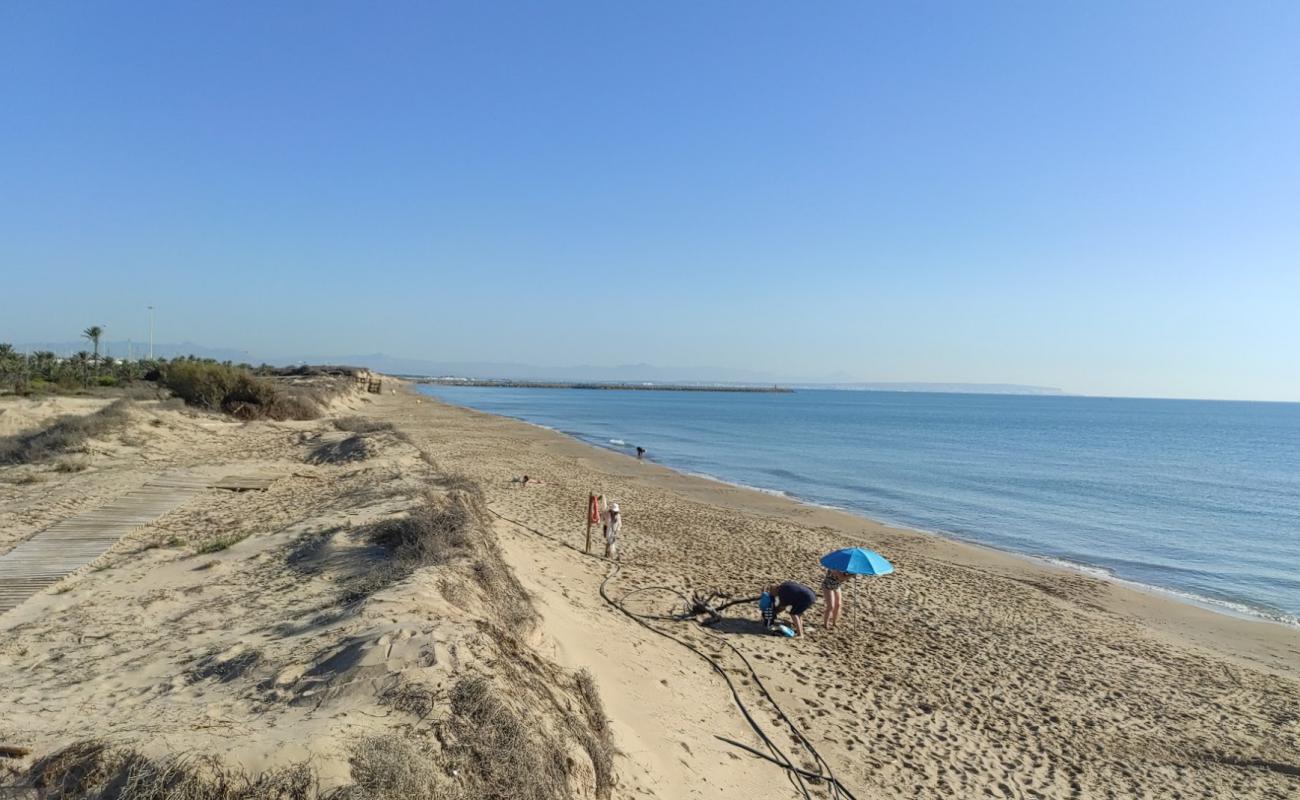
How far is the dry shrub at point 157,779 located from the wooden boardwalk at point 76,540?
5242 mm

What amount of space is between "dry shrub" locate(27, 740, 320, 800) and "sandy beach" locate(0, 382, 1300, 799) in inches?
4.4

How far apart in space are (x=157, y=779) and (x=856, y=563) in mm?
9335

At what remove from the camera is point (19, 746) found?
13.2 feet

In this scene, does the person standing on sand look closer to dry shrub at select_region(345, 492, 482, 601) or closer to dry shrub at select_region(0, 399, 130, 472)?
dry shrub at select_region(345, 492, 482, 601)

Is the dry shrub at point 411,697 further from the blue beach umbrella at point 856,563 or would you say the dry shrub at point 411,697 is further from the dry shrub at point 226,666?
the blue beach umbrella at point 856,563

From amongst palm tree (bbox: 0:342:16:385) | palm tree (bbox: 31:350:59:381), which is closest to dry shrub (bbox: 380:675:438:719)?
palm tree (bbox: 0:342:16:385)

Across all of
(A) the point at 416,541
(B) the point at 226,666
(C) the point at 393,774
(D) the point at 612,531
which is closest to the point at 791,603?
(D) the point at 612,531

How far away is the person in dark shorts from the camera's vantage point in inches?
416

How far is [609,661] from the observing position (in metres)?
8.12

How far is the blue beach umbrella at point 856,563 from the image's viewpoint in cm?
1073

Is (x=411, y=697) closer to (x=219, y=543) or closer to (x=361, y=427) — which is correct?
(x=219, y=543)

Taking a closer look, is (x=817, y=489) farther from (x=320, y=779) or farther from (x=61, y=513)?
(x=320, y=779)

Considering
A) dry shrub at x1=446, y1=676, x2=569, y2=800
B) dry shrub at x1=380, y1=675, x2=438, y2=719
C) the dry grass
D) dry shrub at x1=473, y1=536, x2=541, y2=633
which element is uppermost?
dry shrub at x1=380, y1=675, x2=438, y2=719

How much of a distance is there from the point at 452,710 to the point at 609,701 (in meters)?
2.81
